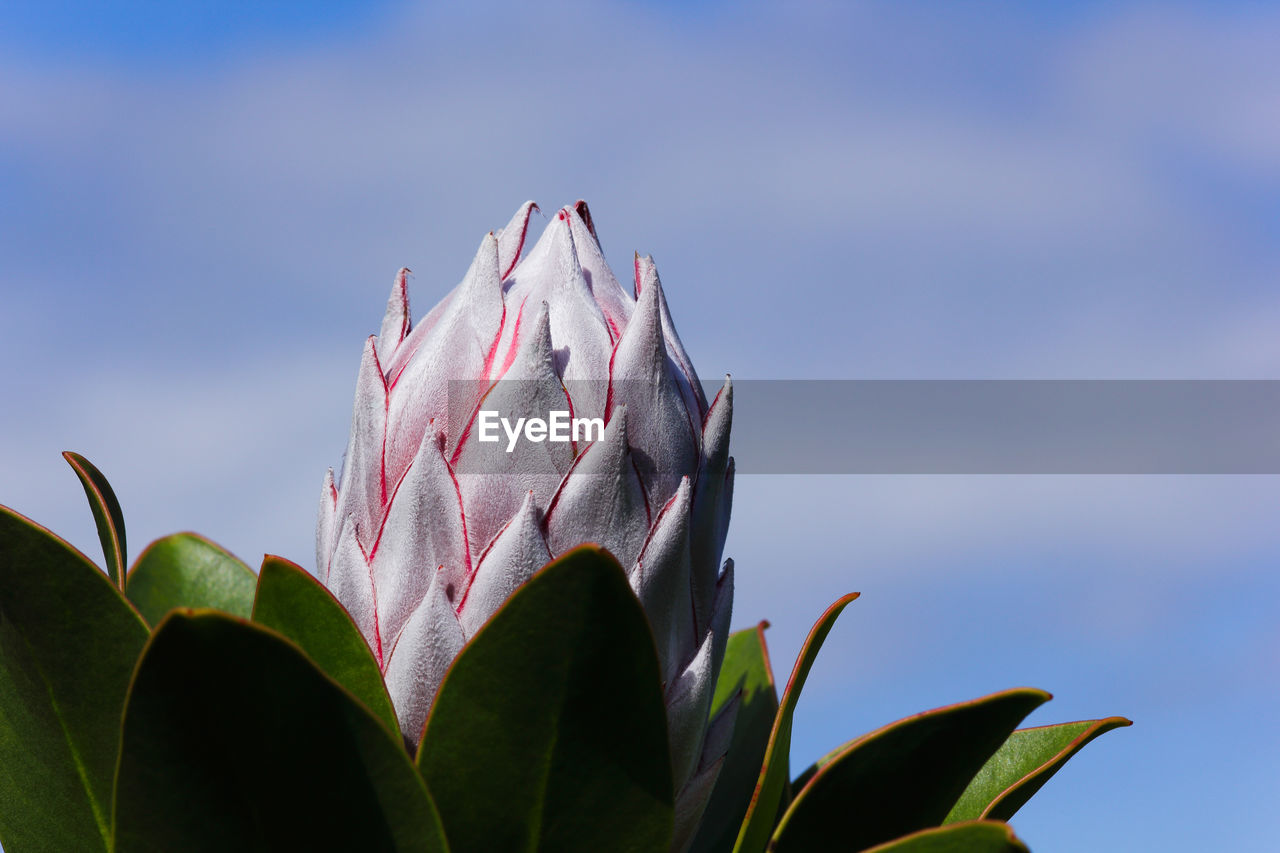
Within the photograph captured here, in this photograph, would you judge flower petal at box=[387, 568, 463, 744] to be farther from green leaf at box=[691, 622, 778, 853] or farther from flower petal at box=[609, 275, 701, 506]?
green leaf at box=[691, 622, 778, 853]

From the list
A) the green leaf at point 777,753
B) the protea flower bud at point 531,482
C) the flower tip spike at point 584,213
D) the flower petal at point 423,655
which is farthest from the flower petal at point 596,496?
the flower tip spike at point 584,213

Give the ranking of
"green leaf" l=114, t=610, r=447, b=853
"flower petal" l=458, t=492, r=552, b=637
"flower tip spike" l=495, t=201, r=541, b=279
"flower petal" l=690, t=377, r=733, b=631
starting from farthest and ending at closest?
"flower tip spike" l=495, t=201, r=541, b=279
"flower petal" l=690, t=377, r=733, b=631
"flower petal" l=458, t=492, r=552, b=637
"green leaf" l=114, t=610, r=447, b=853

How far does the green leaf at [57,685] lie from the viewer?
0.87 meters

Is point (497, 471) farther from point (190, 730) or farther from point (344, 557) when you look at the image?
point (190, 730)

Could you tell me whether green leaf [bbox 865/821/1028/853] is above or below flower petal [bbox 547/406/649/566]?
below

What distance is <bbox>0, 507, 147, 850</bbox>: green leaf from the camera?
2.85 feet

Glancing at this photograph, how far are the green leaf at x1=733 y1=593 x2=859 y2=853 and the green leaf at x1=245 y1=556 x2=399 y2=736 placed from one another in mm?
341

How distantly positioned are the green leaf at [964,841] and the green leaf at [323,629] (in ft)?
1.34

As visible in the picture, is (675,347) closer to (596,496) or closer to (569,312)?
(569,312)

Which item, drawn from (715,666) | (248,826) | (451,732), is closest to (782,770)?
(715,666)

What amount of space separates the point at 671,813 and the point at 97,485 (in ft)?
2.40

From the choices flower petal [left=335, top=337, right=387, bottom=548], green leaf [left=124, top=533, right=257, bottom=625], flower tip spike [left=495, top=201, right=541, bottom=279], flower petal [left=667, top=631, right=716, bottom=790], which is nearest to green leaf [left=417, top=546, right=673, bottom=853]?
flower petal [left=667, top=631, right=716, bottom=790]

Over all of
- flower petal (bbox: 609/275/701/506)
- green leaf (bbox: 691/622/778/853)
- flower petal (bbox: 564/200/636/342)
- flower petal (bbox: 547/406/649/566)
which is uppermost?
flower petal (bbox: 564/200/636/342)

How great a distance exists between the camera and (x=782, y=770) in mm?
1067
